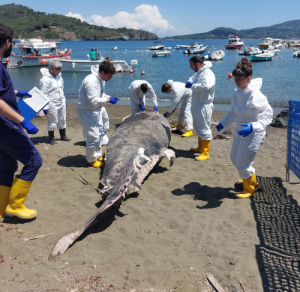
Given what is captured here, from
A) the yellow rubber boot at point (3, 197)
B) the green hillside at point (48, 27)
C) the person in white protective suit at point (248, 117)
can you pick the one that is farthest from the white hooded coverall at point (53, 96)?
the green hillside at point (48, 27)

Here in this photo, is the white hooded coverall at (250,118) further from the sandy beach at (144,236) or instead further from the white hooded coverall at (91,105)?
the white hooded coverall at (91,105)

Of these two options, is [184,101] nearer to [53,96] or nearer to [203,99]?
[203,99]

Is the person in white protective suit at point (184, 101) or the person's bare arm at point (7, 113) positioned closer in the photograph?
the person's bare arm at point (7, 113)

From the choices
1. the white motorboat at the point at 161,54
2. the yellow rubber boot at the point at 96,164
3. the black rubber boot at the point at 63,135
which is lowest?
the yellow rubber boot at the point at 96,164

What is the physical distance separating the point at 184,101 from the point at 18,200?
19.7 ft

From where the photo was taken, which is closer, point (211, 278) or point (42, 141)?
point (211, 278)

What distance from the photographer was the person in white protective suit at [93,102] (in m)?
5.18

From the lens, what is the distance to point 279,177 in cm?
528

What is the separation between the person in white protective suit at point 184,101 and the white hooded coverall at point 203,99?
145cm

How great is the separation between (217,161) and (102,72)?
3.14 meters

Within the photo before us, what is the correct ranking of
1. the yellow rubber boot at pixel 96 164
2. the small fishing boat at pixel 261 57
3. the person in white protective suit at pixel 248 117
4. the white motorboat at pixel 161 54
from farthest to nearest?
1. the white motorboat at pixel 161 54
2. the small fishing boat at pixel 261 57
3. the yellow rubber boot at pixel 96 164
4. the person in white protective suit at pixel 248 117

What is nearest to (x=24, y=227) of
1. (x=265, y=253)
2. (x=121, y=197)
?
(x=121, y=197)

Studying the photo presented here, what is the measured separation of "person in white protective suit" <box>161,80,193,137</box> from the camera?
309 inches

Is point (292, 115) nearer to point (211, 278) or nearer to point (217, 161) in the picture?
point (217, 161)
